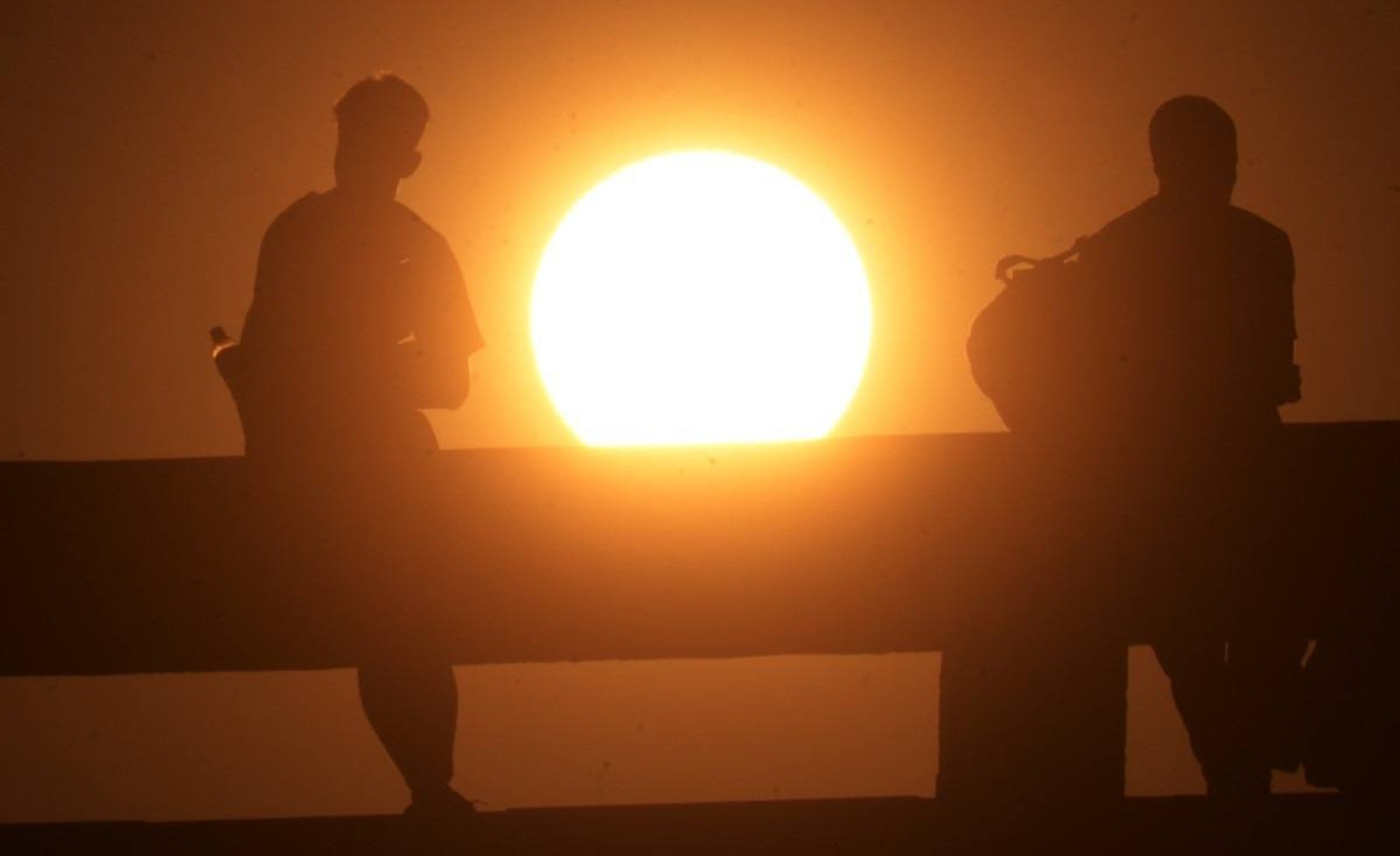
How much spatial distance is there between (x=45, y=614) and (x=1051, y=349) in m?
1.70

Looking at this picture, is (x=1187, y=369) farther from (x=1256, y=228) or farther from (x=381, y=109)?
(x=381, y=109)

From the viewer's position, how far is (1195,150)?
10.1 feet

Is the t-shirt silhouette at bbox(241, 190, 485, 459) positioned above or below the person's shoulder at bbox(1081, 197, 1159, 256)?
below

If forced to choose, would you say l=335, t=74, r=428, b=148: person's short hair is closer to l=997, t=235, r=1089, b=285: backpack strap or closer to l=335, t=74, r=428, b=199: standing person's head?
l=335, t=74, r=428, b=199: standing person's head

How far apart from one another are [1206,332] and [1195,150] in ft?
1.45

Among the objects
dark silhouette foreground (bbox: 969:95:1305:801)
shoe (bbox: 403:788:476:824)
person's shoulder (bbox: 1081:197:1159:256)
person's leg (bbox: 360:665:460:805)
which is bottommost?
shoe (bbox: 403:788:476:824)

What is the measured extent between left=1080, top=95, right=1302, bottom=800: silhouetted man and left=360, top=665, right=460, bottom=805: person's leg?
4.32 feet

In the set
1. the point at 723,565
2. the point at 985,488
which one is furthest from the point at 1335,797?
the point at 723,565

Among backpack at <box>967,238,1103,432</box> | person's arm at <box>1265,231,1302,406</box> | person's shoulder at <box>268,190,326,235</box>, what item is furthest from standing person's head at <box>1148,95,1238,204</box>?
person's shoulder at <box>268,190,326,235</box>

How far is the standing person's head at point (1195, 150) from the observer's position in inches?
121

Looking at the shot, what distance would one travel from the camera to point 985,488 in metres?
2.20

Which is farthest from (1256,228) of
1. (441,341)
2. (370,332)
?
(370,332)

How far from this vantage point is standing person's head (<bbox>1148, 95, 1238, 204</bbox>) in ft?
10.1

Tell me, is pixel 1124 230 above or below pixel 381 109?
below
